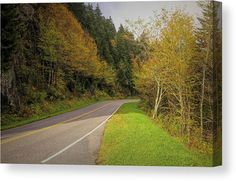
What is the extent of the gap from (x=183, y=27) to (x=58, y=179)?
289 centimetres

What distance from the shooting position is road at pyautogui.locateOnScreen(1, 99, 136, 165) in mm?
10898

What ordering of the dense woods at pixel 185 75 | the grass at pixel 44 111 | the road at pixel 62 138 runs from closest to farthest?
the dense woods at pixel 185 75 < the road at pixel 62 138 < the grass at pixel 44 111

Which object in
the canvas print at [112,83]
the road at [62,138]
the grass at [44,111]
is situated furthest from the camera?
the grass at [44,111]

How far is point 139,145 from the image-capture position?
10711 millimetres

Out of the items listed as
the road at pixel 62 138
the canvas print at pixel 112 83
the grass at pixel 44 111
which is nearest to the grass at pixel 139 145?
the canvas print at pixel 112 83

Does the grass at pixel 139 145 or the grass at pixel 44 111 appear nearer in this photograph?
the grass at pixel 139 145

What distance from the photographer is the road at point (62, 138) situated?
35.8 feet

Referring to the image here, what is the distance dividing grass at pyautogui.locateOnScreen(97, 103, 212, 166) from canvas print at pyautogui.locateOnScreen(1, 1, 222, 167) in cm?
1

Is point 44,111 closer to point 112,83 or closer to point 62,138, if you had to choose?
point 62,138

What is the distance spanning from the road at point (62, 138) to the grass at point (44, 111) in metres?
0.07

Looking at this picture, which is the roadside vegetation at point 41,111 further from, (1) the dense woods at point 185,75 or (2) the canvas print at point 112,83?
(1) the dense woods at point 185,75

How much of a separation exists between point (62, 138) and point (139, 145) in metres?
1.19

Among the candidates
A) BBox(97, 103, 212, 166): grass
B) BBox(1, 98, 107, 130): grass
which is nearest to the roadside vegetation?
BBox(1, 98, 107, 130): grass

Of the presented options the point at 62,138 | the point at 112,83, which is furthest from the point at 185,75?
the point at 62,138
